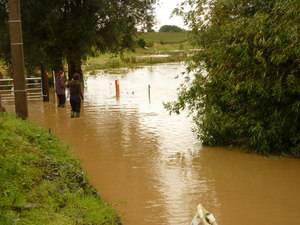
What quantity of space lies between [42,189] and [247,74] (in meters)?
7.77

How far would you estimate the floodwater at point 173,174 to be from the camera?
9.55 metres

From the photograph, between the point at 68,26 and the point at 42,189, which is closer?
the point at 42,189

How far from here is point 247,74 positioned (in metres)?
13.9

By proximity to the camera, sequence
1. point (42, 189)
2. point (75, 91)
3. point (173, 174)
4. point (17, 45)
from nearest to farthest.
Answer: point (42, 189) < point (17, 45) < point (173, 174) < point (75, 91)

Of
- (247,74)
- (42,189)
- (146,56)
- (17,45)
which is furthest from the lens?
(146,56)

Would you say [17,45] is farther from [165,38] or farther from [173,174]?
[165,38]

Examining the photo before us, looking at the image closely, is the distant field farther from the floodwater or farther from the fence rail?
the floodwater

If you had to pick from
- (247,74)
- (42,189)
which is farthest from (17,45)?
(247,74)

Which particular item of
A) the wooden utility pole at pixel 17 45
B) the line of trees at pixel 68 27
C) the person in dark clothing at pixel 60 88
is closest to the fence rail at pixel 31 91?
the line of trees at pixel 68 27

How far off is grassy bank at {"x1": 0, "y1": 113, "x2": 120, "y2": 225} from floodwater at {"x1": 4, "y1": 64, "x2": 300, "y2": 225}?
1233mm

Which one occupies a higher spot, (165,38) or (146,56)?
(165,38)

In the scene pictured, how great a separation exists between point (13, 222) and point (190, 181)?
19.6 feet

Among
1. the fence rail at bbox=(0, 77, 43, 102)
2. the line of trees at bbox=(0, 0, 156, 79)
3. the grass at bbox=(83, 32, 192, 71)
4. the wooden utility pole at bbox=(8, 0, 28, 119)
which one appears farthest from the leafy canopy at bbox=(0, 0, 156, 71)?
the wooden utility pole at bbox=(8, 0, 28, 119)

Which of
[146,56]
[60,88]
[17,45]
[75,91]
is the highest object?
[17,45]
